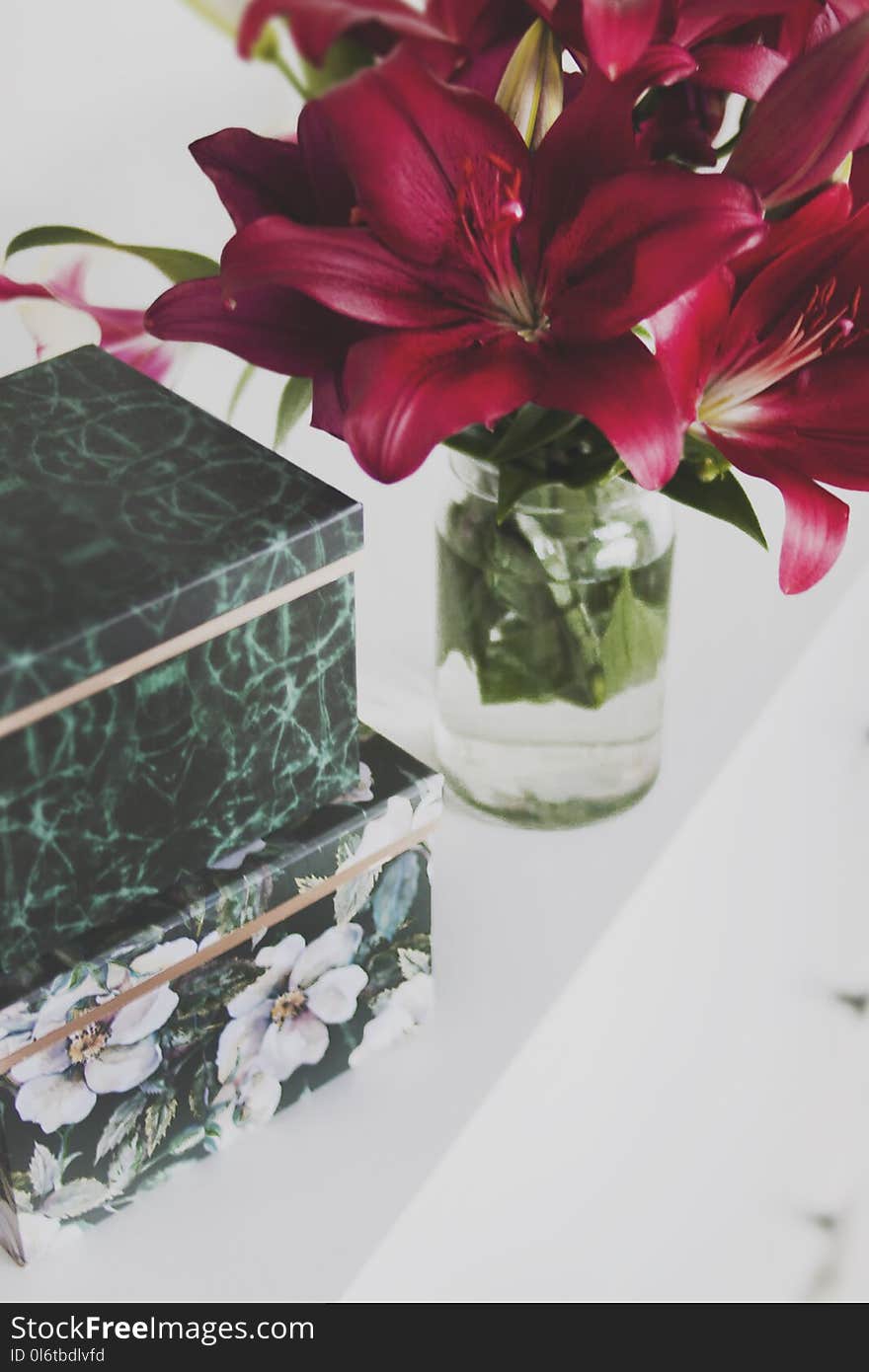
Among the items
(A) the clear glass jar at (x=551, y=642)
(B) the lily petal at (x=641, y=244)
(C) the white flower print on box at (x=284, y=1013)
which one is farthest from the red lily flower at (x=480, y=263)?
(C) the white flower print on box at (x=284, y=1013)

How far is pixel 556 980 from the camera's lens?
0.69 metres

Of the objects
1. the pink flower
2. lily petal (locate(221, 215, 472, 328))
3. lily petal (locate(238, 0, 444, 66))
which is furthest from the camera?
the pink flower

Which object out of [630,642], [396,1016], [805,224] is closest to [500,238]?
[805,224]

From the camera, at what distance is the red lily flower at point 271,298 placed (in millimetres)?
558

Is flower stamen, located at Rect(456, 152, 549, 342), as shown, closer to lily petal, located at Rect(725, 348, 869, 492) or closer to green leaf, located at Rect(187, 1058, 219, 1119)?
lily petal, located at Rect(725, 348, 869, 492)

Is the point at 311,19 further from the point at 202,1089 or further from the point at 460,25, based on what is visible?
the point at 202,1089

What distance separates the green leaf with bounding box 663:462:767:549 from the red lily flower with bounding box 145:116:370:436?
14 centimetres

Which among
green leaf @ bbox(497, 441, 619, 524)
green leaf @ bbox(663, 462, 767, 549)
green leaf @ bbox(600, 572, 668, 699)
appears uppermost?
green leaf @ bbox(497, 441, 619, 524)

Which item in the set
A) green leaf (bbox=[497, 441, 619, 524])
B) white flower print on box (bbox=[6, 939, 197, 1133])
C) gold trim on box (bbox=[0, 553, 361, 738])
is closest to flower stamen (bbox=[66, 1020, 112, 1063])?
white flower print on box (bbox=[6, 939, 197, 1133])

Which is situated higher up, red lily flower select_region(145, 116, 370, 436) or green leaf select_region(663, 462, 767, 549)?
red lily flower select_region(145, 116, 370, 436)

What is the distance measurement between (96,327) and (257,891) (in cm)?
35

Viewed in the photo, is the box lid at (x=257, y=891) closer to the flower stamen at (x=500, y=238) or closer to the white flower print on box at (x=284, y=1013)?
the white flower print on box at (x=284, y=1013)

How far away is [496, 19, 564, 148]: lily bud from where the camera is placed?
528 mm
